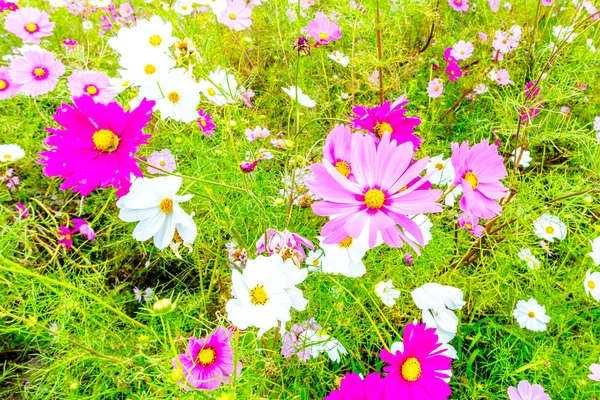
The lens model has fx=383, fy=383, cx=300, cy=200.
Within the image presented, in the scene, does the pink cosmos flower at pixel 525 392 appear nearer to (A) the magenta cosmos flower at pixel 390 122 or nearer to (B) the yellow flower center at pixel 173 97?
(A) the magenta cosmos flower at pixel 390 122

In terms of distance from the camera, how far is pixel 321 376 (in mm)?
891

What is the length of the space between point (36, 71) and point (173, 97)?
2.66ft

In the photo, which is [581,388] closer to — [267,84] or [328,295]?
[328,295]

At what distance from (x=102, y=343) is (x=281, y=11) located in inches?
57.0

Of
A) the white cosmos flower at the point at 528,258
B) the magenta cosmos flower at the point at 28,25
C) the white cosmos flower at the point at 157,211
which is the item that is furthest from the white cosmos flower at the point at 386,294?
the magenta cosmos flower at the point at 28,25

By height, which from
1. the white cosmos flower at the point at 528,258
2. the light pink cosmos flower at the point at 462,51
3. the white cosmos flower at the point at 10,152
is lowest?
the white cosmos flower at the point at 10,152

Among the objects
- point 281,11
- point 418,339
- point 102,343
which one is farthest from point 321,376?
point 281,11

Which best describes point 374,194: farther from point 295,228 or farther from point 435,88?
point 435,88

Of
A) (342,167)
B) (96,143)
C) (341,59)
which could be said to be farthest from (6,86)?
(342,167)

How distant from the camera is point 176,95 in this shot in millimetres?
762

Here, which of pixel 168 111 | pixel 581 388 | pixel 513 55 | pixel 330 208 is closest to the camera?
pixel 330 208

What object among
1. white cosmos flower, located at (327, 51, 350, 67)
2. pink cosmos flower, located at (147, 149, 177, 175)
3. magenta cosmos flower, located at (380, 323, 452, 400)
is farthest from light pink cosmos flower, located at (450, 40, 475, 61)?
magenta cosmos flower, located at (380, 323, 452, 400)

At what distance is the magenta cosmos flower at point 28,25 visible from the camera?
143 cm

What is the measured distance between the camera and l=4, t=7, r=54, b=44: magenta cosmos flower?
4.71 ft
